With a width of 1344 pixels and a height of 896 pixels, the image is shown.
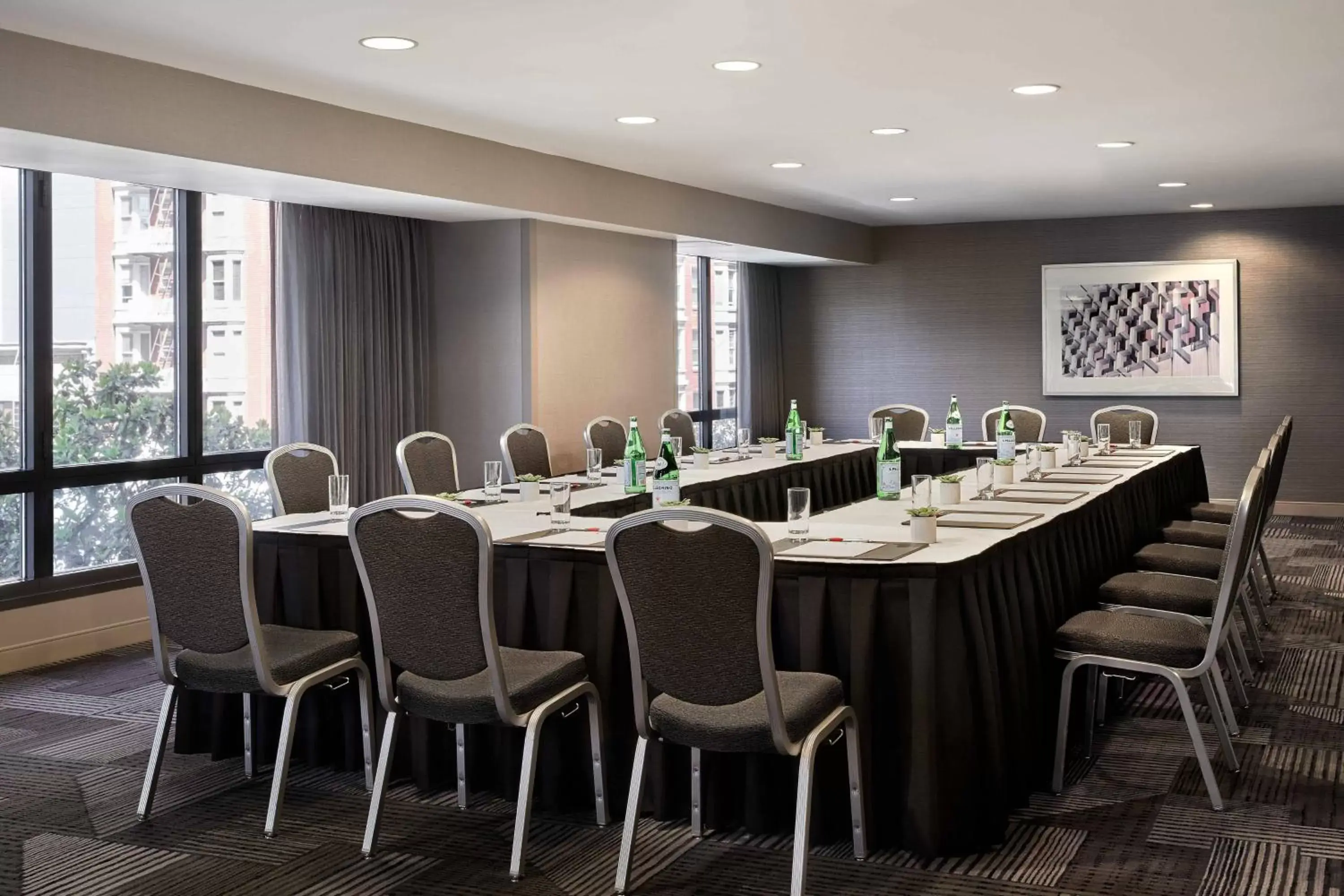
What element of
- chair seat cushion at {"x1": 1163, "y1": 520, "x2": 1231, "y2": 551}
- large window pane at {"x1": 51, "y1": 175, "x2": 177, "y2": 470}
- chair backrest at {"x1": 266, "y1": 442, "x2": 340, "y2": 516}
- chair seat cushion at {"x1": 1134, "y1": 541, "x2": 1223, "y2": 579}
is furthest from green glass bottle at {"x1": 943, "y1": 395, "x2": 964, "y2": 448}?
large window pane at {"x1": 51, "y1": 175, "x2": 177, "y2": 470}

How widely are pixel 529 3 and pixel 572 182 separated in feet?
11.1

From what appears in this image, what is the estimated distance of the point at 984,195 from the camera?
980 cm

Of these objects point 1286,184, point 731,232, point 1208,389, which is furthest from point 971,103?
point 1208,389

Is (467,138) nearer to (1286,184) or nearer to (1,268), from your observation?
(1,268)

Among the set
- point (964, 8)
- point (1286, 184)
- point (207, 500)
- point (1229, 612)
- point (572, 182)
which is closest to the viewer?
point (207, 500)

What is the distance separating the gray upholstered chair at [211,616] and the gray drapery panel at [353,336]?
138 inches

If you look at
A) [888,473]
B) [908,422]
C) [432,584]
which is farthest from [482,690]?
[908,422]

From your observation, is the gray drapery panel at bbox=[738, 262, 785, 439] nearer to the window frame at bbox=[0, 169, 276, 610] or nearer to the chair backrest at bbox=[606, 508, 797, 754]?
the window frame at bbox=[0, 169, 276, 610]

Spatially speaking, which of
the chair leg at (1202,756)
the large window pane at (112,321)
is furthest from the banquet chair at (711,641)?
the large window pane at (112,321)

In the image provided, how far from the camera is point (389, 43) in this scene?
15.6 feet

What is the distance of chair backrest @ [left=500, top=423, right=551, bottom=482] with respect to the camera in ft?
21.2

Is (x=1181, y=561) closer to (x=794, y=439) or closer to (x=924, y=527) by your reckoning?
(x=924, y=527)

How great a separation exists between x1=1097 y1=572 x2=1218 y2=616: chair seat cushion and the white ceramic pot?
1234 mm

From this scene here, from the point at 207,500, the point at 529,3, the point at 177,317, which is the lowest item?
the point at 207,500
